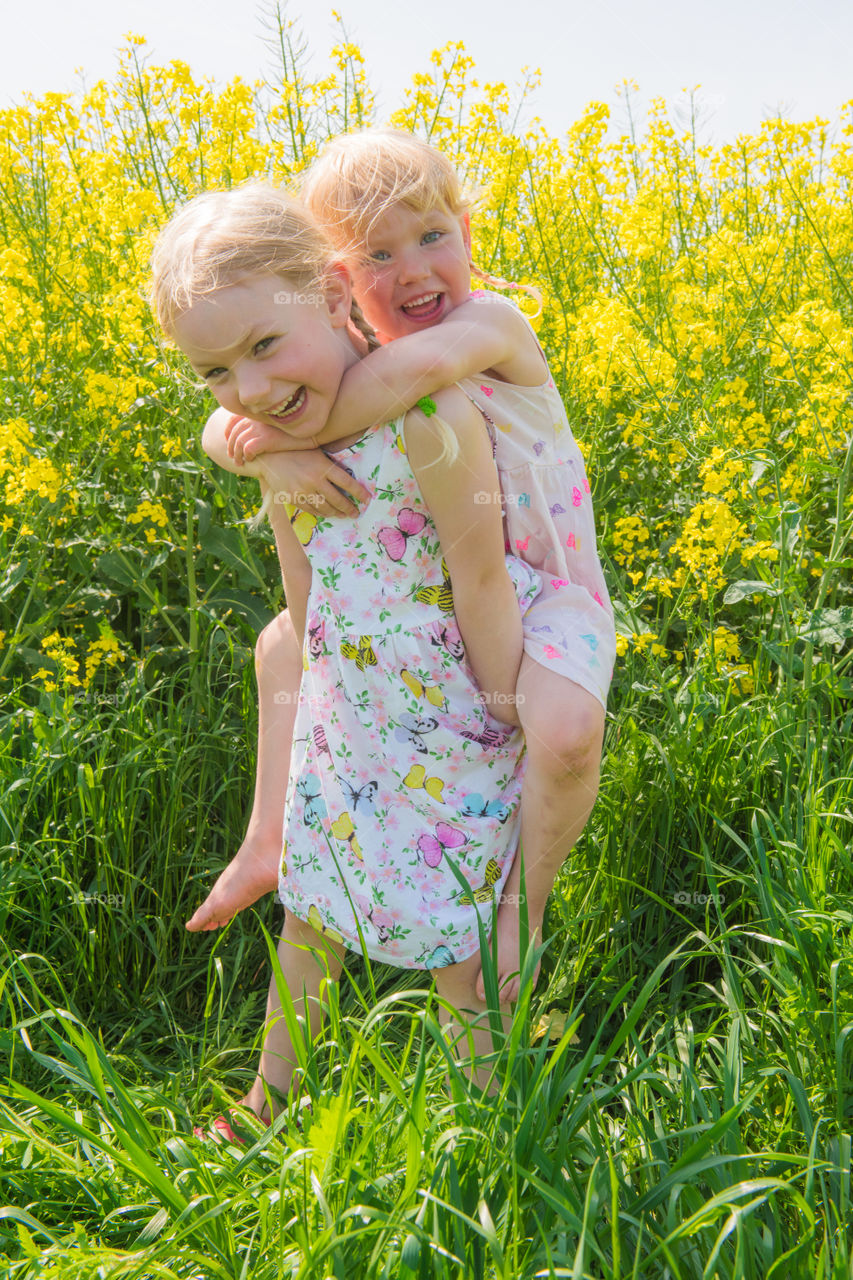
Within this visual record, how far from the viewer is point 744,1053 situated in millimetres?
1553

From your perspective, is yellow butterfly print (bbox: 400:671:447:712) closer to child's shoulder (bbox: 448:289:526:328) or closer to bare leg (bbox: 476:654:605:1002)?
bare leg (bbox: 476:654:605:1002)

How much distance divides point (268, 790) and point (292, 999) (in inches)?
13.9

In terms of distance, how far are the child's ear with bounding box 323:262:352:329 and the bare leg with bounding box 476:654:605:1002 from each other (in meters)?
0.56

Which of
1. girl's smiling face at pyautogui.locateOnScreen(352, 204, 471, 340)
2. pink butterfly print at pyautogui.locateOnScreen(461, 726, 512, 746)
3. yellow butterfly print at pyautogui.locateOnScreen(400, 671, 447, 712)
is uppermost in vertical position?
girl's smiling face at pyautogui.locateOnScreen(352, 204, 471, 340)

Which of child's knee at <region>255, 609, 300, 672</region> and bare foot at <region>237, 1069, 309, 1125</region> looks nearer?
bare foot at <region>237, 1069, 309, 1125</region>

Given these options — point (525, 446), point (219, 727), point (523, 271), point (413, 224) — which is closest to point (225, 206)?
point (413, 224)

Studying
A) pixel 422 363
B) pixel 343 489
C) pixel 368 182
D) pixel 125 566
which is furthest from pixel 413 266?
pixel 125 566

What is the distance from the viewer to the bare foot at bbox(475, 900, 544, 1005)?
1481mm

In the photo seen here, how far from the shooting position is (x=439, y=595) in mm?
1514

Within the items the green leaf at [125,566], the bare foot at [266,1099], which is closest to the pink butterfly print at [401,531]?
the bare foot at [266,1099]

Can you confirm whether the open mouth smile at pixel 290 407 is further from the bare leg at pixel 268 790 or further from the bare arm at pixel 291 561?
the bare leg at pixel 268 790

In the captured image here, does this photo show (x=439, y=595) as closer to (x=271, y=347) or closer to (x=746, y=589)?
(x=271, y=347)

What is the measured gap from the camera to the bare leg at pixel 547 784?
55.7 inches

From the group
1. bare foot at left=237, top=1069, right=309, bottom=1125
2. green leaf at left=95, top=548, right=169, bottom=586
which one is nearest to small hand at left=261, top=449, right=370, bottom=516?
bare foot at left=237, top=1069, right=309, bottom=1125
